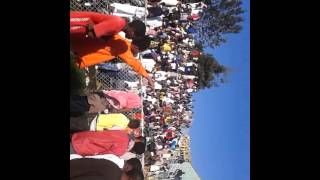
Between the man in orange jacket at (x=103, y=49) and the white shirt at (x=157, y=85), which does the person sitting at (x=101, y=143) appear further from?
the white shirt at (x=157, y=85)

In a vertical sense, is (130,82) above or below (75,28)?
below

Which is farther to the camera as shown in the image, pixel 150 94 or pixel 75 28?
pixel 150 94

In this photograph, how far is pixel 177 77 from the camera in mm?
6090

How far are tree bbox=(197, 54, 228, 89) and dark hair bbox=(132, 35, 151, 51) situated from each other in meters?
0.90

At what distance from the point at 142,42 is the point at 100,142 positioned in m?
1.25

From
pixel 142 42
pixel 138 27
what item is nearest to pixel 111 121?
pixel 142 42

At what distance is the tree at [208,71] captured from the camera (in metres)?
5.33

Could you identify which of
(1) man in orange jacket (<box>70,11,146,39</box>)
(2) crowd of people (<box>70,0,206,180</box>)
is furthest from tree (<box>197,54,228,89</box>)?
(1) man in orange jacket (<box>70,11,146,39</box>)

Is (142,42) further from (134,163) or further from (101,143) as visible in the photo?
(134,163)

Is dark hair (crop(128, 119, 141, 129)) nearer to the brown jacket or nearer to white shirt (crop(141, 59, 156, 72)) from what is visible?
the brown jacket

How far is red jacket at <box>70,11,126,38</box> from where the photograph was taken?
3918 millimetres
